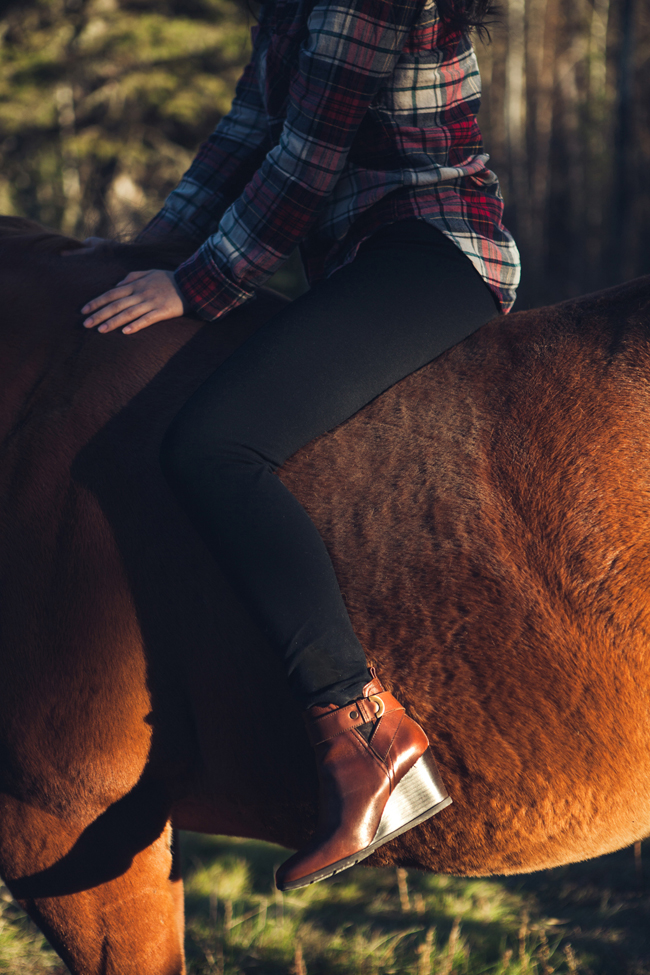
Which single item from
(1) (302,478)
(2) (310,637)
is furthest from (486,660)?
(1) (302,478)

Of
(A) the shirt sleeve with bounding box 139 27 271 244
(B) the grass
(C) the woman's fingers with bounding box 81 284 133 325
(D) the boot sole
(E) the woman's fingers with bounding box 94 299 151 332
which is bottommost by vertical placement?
(B) the grass

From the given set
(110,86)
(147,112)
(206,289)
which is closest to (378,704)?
(206,289)

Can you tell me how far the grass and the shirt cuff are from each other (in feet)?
6.97

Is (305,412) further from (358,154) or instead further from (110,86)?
(110,86)

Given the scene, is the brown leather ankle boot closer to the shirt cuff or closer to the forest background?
the shirt cuff

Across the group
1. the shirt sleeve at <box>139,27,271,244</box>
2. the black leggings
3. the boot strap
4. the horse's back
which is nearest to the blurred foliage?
the shirt sleeve at <box>139,27,271,244</box>

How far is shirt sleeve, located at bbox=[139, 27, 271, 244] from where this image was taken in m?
2.14

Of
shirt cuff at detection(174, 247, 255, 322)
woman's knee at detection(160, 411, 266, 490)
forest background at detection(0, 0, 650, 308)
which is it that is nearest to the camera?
woman's knee at detection(160, 411, 266, 490)

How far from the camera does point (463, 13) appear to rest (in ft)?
5.25

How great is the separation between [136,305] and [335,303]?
54 centimetres

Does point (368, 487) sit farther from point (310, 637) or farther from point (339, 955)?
point (339, 955)

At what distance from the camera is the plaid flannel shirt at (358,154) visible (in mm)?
1523

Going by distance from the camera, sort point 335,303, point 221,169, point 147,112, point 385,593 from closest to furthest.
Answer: point 385,593
point 335,303
point 221,169
point 147,112

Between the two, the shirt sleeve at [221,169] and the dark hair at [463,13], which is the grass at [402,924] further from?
the dark hair at [463,13]
